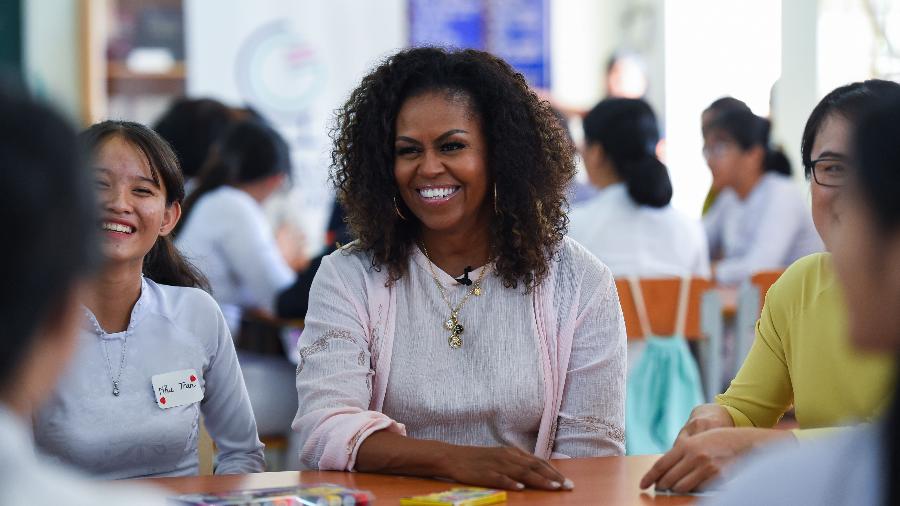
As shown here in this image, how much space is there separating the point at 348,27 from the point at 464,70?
5047 mm

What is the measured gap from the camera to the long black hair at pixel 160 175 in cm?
228

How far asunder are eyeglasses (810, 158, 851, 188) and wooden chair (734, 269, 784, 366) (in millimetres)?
1901

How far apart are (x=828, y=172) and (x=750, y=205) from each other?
302 centimetres

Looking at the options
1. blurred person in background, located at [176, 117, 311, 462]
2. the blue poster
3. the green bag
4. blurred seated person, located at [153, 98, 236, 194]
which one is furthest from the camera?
the blue poster

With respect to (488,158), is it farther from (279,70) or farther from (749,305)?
(279,70)

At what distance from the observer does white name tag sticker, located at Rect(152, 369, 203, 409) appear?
2189 millimetres

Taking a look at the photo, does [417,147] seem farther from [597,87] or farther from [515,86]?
[597,87]

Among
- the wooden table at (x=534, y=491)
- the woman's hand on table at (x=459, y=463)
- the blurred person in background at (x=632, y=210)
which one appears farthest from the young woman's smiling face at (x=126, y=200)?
the blurred person in background at (x=632, y=210)

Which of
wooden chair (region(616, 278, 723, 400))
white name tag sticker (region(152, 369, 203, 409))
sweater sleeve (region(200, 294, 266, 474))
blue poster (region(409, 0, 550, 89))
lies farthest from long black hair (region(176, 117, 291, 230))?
blue poster (region(409, 0, 550, 89))

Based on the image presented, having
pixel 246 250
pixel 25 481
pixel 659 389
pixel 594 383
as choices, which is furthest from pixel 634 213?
pixel 25 481

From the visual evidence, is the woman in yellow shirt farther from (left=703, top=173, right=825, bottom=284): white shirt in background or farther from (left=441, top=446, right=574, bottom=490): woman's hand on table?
(left=703, top=173, right=825, bottom=284): white shirt in background

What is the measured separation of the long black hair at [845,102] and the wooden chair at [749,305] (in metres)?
1.85

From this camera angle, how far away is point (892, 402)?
0.82m

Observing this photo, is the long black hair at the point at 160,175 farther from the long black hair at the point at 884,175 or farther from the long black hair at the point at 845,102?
the long black hair at the point at 884,175
